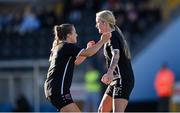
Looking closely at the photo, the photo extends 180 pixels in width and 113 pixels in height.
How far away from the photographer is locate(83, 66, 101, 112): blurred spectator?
21766 millimetres

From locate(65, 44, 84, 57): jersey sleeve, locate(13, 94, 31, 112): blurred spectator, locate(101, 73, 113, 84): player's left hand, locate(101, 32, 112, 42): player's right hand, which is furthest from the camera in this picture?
locate(13, 94, 31, 112): blurred spectator

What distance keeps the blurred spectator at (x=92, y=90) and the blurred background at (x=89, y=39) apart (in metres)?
0.96

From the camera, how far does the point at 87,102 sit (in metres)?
22.0

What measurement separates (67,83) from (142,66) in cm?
1374

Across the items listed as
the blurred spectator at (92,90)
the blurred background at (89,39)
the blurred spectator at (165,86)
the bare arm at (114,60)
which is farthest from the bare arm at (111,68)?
the blurred background at (89,39)

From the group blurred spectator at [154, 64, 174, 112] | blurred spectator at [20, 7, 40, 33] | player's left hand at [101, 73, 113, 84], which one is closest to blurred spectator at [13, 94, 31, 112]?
blurred spectator at [20, 7, 40, 33]

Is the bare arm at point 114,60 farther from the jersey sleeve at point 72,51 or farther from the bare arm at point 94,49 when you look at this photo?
the jersey sleeve at point 72,51

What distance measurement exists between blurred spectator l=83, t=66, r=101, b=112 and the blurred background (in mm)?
959

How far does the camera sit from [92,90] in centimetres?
2214

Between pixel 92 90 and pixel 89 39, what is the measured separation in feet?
7.33

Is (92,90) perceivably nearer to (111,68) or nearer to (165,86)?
(165,86)

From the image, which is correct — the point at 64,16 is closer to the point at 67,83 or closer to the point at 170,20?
the point at 170,20

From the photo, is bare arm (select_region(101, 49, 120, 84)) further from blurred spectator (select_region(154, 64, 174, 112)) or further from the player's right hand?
blurred spectator (select_region(154, 64, 174, 112))

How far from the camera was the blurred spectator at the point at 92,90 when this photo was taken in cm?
2177
